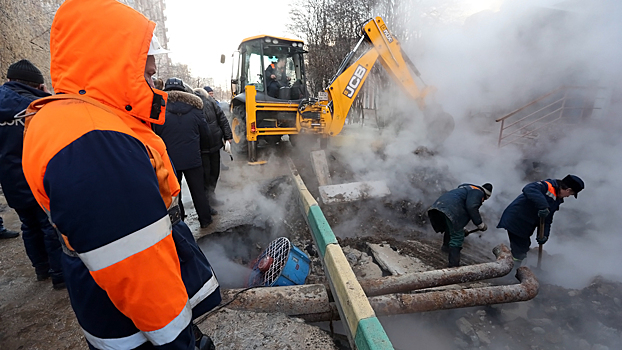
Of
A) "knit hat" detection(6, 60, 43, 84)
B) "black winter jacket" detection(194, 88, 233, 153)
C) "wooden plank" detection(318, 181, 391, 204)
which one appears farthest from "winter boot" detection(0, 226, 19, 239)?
"wooden plank" detection(318, 181, 391, 204)

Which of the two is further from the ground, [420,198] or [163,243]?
[163,243]

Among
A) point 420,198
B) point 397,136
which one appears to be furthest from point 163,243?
point 397,136

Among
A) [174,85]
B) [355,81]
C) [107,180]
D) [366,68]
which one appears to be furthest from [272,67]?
[107,180]

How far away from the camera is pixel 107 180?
2.92 ft

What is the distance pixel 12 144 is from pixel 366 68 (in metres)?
5.77

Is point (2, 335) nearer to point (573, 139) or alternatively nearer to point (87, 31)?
point (87, 31)

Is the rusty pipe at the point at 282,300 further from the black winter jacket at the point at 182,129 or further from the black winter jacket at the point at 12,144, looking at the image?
the black winter jacket at the point at 12,144

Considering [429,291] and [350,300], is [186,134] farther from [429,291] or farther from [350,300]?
[429,291]

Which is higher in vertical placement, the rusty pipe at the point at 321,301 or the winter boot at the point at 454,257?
the rusty pipe at the point at 321,301

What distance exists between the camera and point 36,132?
93 centimetres

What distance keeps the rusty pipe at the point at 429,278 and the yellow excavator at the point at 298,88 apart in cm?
418

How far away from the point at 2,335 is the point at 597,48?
42.6 ft

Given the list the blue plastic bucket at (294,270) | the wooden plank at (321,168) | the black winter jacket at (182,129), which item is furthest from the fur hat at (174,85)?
the wooden plank at (321,168)

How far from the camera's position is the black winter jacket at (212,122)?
14.8 ft
